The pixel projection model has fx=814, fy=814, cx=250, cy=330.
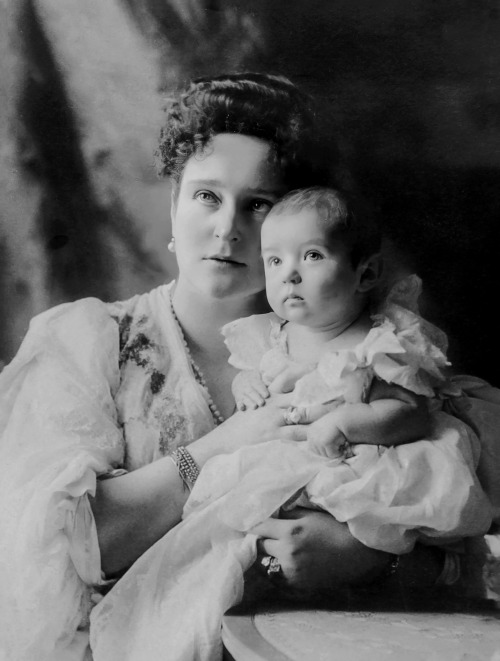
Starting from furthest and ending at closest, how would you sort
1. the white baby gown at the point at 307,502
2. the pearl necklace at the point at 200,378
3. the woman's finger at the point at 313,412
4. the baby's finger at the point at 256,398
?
the pearl necklace at the point at 200,378
the baby's finger at the point at 256,398
the woman's finger at the point at 313,412
the white baby gown at the point at 307,502

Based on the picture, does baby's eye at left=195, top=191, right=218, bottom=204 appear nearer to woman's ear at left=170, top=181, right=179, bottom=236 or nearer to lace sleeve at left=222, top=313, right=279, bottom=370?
woman's ear at left=170, top=181, right=179, bottom=236

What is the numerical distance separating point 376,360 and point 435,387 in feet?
0.57

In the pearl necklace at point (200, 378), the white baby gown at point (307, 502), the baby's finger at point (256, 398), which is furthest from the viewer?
the pearl necklace at point (200, 378)

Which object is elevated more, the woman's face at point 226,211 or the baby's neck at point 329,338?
the woman's face at point 226,211

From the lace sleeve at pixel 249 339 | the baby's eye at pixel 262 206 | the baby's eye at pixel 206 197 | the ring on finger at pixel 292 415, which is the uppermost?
the baby's eye at pixel 206 197

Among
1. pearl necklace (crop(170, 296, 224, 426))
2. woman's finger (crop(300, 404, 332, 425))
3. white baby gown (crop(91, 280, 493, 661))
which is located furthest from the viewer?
pearl necklace (crop(170, 296, 224, 426))

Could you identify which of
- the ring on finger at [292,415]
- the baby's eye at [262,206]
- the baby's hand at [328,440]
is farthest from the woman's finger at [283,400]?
the baby's eye at [262,206]

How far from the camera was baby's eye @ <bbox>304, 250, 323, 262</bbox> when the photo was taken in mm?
1400

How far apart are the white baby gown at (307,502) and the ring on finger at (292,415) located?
0.06 ft

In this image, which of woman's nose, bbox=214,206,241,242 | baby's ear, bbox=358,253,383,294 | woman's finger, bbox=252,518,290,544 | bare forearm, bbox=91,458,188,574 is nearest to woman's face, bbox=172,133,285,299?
woman's nose, bbox=214,206,241,242

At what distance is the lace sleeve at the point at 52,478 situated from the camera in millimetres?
1334

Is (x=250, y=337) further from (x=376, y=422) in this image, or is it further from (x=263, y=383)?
(x=376, y=422)

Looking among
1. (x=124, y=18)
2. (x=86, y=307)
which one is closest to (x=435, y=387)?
(x=86, y=307)

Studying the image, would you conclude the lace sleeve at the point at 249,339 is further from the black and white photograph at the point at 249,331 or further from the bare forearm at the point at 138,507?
the bare forearm at the point at 138,507
